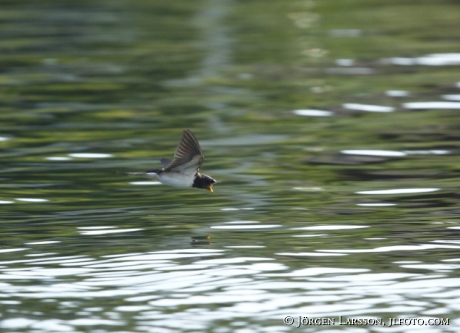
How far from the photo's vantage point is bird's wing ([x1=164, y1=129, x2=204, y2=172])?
424 inches

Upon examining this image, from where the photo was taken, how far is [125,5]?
3853 centimetres

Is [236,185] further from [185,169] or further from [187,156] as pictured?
[187,156]

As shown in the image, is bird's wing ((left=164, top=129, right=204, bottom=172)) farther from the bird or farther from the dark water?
the dark water

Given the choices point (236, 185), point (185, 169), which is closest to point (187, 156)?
point (185, 169)

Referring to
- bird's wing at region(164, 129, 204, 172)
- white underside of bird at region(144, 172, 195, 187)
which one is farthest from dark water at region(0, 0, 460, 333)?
bird's wing at region(164, 129, 204, 172)

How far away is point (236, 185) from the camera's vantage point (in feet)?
45.0

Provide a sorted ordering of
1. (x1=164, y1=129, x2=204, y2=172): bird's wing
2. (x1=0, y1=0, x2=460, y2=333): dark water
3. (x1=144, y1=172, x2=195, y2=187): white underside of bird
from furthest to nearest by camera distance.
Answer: (x1=144, y1=172, x2=195, y2=187): white underside of bird < (x1=164, y1=129, x2=204, y2=172): bird's wing < (x1=0, y1=0, x2=460, y2=333): dark water

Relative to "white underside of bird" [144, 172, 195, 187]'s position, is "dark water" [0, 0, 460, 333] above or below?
below

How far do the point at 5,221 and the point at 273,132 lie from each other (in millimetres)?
6446

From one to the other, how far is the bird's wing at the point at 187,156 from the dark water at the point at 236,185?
2.23 ft

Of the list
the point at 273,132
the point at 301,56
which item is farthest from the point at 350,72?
the point at 273,132

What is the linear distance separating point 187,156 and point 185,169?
0.25 m

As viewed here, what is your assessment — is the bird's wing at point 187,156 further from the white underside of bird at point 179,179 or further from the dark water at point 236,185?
the dark water at point 236,185

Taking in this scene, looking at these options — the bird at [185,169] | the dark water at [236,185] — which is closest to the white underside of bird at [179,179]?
the bird at [185,169]
